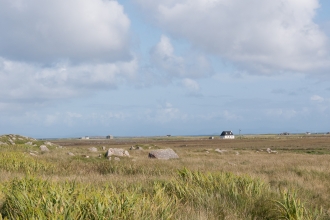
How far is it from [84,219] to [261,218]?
3755 millimetres

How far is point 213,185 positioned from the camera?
10258 mm

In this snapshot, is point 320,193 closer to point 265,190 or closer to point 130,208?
point 265,190

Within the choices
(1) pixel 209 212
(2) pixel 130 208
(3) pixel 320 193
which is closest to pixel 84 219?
(2) pixel 130 208

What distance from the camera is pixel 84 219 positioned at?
6176mm

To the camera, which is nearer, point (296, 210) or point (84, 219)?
point (84, 219)

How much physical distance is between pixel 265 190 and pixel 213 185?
1.33 m

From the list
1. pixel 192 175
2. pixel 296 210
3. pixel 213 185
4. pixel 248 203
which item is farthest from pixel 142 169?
pixel 296 210

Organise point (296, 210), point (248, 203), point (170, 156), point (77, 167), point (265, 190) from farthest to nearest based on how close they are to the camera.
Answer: point (170, 156), point (77, 167), point (265, 190), point (248, 203), point (296, 210)

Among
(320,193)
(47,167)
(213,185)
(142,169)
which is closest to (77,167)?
(47,167)

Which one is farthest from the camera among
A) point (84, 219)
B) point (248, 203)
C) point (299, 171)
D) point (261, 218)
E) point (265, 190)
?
point (299, 171)

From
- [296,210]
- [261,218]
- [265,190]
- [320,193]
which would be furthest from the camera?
[320,193]

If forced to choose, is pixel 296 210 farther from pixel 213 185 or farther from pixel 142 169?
pixel 142 169

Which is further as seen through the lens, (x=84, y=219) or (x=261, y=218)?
(x=261, y=218)

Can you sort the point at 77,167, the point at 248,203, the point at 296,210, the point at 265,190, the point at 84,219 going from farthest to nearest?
the point at 77,167 → the point at 265,190 → the point at 248,203 → the point at 296,210 → the point at 84,219
